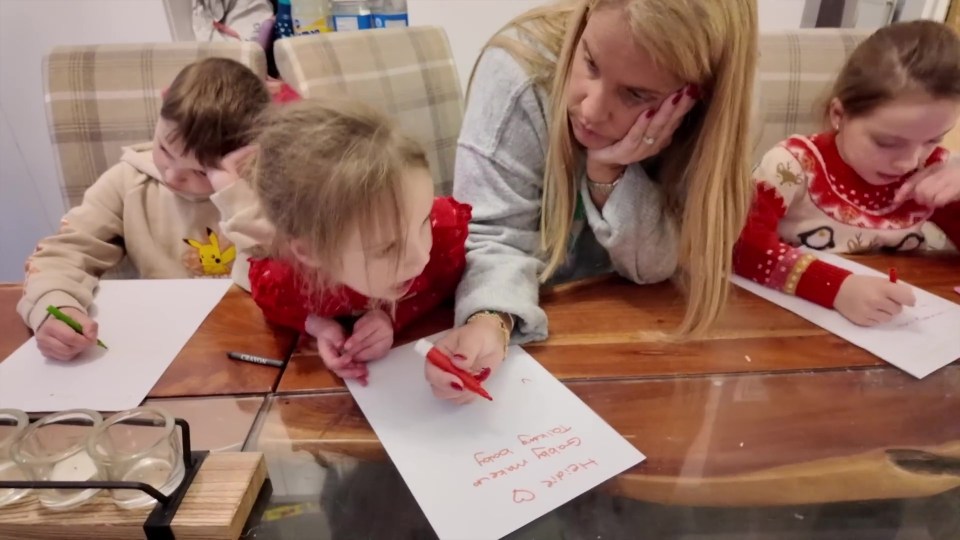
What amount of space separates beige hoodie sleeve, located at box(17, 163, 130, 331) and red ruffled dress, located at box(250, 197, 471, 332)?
0.77ft

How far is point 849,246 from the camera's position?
1.05 metres

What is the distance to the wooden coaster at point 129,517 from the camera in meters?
0.52

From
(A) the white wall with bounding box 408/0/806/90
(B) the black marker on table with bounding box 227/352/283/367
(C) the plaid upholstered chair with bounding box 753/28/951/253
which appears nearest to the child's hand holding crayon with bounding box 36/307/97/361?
(B) the black marker on table with bounding box 227/352/283/367

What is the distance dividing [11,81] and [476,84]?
1.66 m

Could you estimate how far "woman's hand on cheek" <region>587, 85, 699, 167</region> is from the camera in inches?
29.3

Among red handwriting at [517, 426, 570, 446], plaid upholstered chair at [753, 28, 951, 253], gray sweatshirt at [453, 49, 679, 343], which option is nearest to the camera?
red handwriting at [517, 426, 570, 446]

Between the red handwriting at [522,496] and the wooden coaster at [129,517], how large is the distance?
8.6 inches

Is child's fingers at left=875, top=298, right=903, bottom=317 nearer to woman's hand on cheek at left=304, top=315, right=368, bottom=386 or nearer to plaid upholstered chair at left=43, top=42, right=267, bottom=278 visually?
woman's hand on cheek at left=304, top=315, right=368, bottom=386

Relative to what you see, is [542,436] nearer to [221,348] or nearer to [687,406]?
[687,406]

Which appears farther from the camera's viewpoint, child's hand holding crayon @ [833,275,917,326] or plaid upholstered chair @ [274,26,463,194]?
plaid upholstered chair @ [274,26,463,194]

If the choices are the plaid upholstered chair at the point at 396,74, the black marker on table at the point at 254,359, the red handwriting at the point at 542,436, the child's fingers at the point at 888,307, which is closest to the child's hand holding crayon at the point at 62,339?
the black marker on table at the point at 254,359

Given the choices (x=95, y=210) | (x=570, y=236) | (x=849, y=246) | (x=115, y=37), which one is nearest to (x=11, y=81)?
(x=115, y=37)

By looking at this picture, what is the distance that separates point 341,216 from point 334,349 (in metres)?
0.20

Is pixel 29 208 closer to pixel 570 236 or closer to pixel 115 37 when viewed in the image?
pixel 115 37
